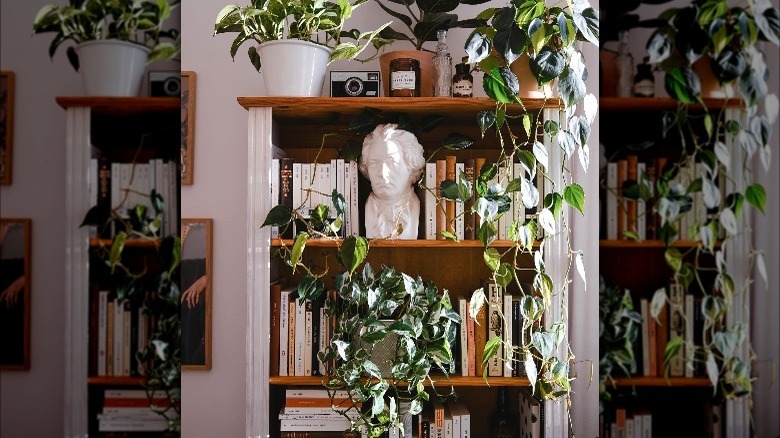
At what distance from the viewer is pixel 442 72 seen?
1606 millimetres

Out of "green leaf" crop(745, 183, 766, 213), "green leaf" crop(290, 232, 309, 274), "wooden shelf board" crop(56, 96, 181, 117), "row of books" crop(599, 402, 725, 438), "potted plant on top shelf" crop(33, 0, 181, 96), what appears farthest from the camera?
"green leaf" crop(290, 232, 309, 274)

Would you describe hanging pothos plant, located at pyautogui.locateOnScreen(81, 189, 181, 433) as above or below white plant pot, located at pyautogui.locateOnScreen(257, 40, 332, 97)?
below

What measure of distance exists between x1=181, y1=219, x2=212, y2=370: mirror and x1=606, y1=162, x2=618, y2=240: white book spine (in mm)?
1122

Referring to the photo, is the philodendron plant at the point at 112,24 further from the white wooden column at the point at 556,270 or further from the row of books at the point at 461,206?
the white wooden column at the point at 556,270

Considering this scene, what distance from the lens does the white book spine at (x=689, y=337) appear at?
131 centimetres

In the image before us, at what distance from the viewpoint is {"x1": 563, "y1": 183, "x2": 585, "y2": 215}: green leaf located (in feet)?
4.72

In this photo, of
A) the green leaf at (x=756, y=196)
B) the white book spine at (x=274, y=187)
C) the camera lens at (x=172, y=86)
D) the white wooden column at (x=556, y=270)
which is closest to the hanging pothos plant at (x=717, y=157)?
the green leaf at (x=756, y=196)

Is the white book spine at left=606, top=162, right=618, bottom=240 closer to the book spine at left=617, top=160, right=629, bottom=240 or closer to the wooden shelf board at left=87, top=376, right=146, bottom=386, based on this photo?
the book spine at left=617, top=160, right=629, bottom=240

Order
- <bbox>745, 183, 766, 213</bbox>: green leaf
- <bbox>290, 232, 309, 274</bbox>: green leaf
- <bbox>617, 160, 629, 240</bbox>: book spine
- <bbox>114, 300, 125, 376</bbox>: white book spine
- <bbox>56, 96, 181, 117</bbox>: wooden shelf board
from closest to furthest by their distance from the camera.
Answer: <bbox>56, 96, 181, 117</bbox>: wooden shelf board → <bbox>114, 300, 125, 376</bbox>: white book spine → <bbox>745, 183, 766, 213</bbox>: green leaf → <bbox>617, 160, 629, 240</bbox>: book spine → <bbox>290, 232, 309, 274</bbox>: green leaf

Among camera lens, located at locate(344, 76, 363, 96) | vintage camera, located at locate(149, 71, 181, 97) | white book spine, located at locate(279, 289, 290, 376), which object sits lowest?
white book spine, located at locate(279, 289, 290, 376)

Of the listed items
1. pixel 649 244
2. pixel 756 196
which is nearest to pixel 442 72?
pixel 649 244

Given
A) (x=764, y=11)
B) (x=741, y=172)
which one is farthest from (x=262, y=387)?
(x=764, y=11)

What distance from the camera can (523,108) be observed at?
57.9 inches

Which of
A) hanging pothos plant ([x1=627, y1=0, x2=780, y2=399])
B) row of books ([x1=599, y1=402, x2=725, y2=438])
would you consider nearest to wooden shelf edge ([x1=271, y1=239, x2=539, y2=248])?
hanging pothos plant ([x1=627, y1=0, x2=780, y2=399])
